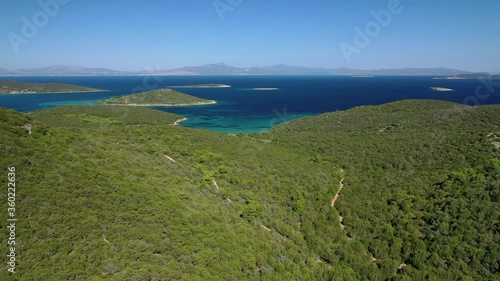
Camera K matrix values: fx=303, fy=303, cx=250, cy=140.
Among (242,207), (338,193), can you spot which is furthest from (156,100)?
(242,207)

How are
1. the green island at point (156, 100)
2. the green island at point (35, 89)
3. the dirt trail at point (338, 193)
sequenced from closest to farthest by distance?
the dirt trail at point (338, 193), the green island at point (156, 100), the green island at point (35, 89)

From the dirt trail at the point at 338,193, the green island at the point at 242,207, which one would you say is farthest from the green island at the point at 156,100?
the dirt trail at the point at 338,193

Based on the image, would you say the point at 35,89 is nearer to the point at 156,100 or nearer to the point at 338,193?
the point at 156,100

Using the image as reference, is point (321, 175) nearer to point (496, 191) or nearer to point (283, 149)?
point (283, 149)

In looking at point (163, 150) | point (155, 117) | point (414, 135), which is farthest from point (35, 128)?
point (155, 117)

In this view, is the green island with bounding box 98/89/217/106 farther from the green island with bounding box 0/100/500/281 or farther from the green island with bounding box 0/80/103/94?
the green island with bounding box 0/100/500/281

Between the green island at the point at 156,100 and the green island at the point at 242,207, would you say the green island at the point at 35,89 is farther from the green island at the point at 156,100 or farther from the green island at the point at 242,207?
the green island at the point at 242,207
